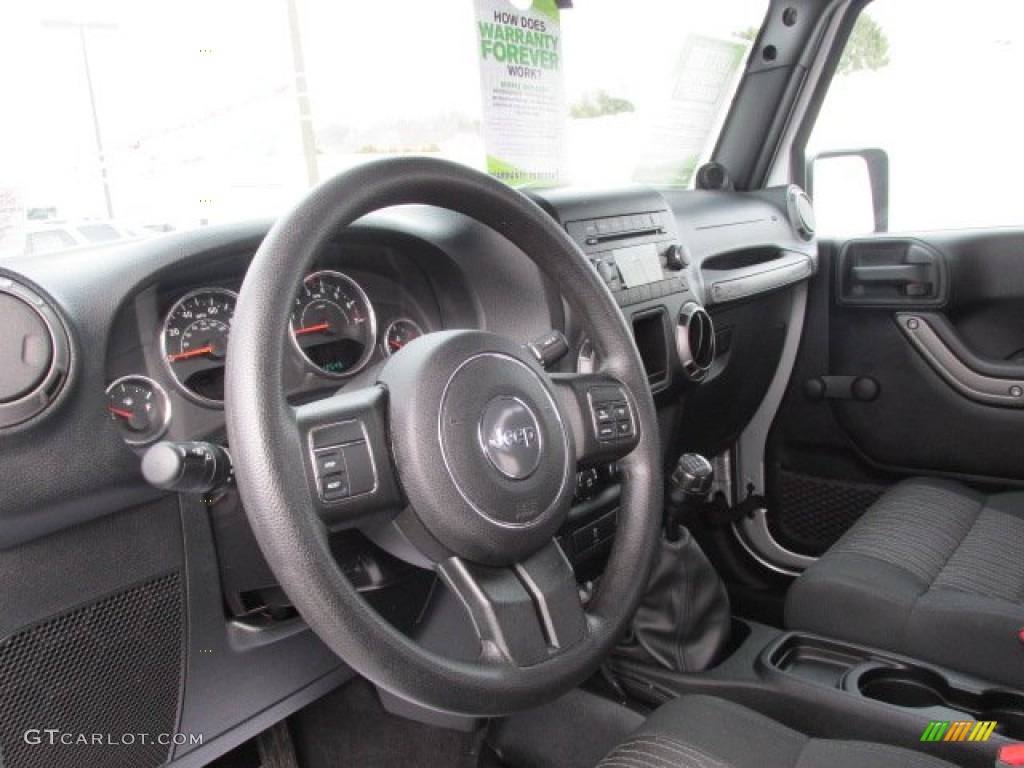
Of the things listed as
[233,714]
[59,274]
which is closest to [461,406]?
[59,274]

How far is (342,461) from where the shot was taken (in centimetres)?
84

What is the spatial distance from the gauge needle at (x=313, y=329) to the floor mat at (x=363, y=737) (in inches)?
29.9

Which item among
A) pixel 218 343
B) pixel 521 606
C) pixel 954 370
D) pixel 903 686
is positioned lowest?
pixel 903 686

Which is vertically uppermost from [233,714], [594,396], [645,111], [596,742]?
[645,111]

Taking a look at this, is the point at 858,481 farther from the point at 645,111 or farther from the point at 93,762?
the point at 93,762

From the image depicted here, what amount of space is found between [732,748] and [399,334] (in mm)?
699

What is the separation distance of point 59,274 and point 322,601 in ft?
1.60

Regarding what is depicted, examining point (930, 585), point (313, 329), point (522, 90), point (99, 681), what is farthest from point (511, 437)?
point (522, 90)

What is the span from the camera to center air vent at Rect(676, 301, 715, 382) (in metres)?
1.69

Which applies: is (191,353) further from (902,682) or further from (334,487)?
(902,682)

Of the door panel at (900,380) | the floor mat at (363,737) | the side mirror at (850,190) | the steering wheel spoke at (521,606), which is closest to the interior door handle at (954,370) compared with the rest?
the door panel at (900,380)

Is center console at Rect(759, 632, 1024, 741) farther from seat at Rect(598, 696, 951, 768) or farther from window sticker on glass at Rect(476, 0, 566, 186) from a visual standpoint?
window sticker on glass at Rect(476, 0, 566, 186)

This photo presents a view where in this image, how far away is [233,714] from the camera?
1.23 meters

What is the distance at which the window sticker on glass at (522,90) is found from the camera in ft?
5.98
